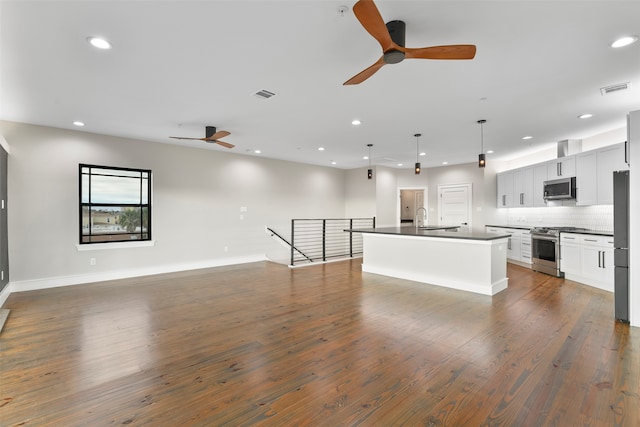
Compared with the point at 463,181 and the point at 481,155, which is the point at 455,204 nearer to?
the point at 463,181

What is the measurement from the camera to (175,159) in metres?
6.94

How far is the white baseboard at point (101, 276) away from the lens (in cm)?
512

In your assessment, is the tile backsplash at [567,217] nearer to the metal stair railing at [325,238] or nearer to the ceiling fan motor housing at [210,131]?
the metal stair railing at [325,238]

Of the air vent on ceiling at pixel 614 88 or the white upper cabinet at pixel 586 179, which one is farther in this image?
the white upper cabinet at pixel 586 179

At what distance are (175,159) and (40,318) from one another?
160 inches

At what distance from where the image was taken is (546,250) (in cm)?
637

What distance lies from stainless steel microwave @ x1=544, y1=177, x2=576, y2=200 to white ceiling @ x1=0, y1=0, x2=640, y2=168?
105 centimetres

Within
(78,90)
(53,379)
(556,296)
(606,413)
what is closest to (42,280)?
(78,90)

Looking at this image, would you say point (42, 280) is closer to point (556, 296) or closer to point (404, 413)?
point (404, 413)

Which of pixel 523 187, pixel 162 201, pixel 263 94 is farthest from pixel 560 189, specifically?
pixel 162 201

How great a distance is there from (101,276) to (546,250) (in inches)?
362

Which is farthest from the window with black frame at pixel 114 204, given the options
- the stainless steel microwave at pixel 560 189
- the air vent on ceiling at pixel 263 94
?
the stainless steel microwave at pixel 560 189

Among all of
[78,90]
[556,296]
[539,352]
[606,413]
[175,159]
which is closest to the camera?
[606,413]

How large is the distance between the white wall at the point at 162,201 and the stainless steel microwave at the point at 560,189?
6.05 metres
